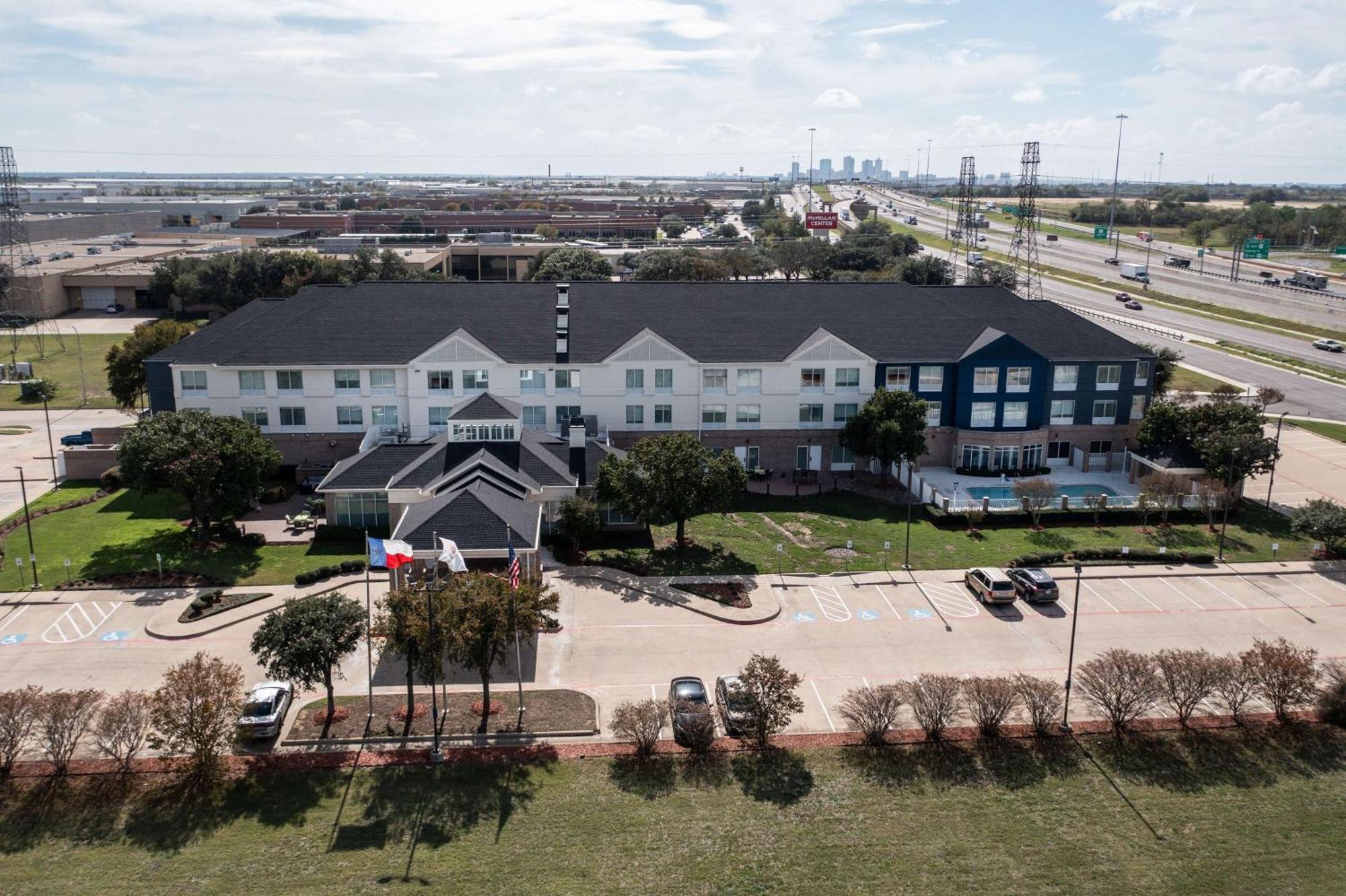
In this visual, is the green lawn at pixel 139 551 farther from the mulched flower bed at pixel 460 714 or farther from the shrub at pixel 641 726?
the shrub at pixel 641 726

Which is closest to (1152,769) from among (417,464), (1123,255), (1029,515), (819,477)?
(1029,515)

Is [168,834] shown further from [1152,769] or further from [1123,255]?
[1123,255]

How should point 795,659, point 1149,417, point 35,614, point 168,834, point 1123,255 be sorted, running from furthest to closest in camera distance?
1. point 1123,255
2. point 1149,417
3. point 35,614
4. point 795,659
5. point 168,834

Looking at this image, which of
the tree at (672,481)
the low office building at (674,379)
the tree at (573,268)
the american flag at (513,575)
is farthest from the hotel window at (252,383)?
the tree at (573,268)

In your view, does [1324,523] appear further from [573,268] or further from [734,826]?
[573,268]

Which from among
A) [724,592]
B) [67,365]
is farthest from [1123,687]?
[67,365]
